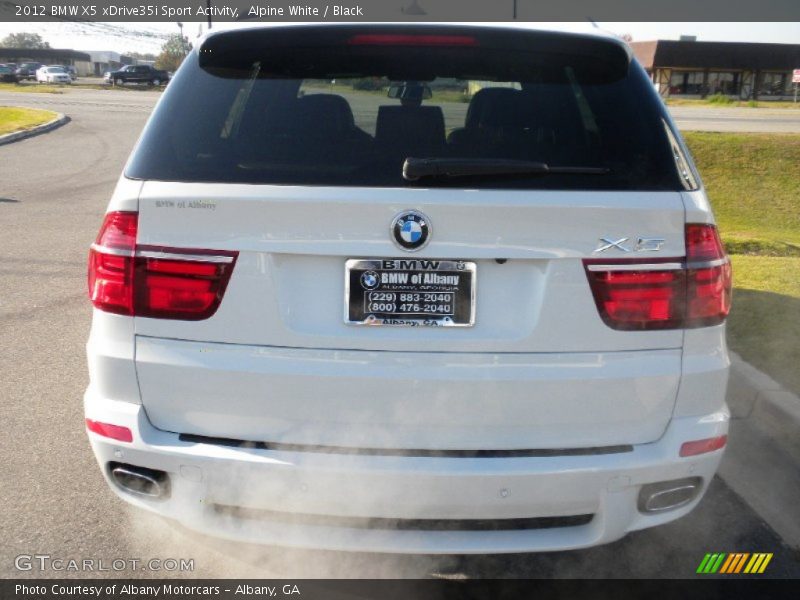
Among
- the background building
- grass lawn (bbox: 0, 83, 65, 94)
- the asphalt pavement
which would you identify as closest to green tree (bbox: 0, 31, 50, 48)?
grass lawn (bbox: 0, 83, 65, 94)

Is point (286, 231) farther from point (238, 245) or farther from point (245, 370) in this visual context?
point (245, 370)

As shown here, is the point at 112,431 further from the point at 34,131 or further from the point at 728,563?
the point at 34,131

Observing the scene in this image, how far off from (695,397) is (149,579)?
2.01 meters

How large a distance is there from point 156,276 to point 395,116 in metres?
0.93

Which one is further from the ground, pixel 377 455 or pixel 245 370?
pixel 245 370

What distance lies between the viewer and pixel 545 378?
2535 millimetres

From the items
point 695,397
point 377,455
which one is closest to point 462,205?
point 377,455

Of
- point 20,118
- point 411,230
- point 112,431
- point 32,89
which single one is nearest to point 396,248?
point 411,230

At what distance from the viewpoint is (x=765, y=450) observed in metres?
4.18

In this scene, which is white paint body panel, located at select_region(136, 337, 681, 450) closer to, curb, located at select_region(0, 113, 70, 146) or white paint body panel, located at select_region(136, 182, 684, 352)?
white paint body panel, located at select_region(136, 182, 684, 352)

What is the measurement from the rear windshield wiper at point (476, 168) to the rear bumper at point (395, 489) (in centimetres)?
84

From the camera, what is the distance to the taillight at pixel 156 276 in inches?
101

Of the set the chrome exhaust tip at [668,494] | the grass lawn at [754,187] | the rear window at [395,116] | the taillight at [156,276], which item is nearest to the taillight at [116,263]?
the taillight at [156,276]

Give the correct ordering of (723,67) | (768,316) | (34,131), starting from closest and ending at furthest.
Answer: (768,316) < (34,131) < (723,67)
